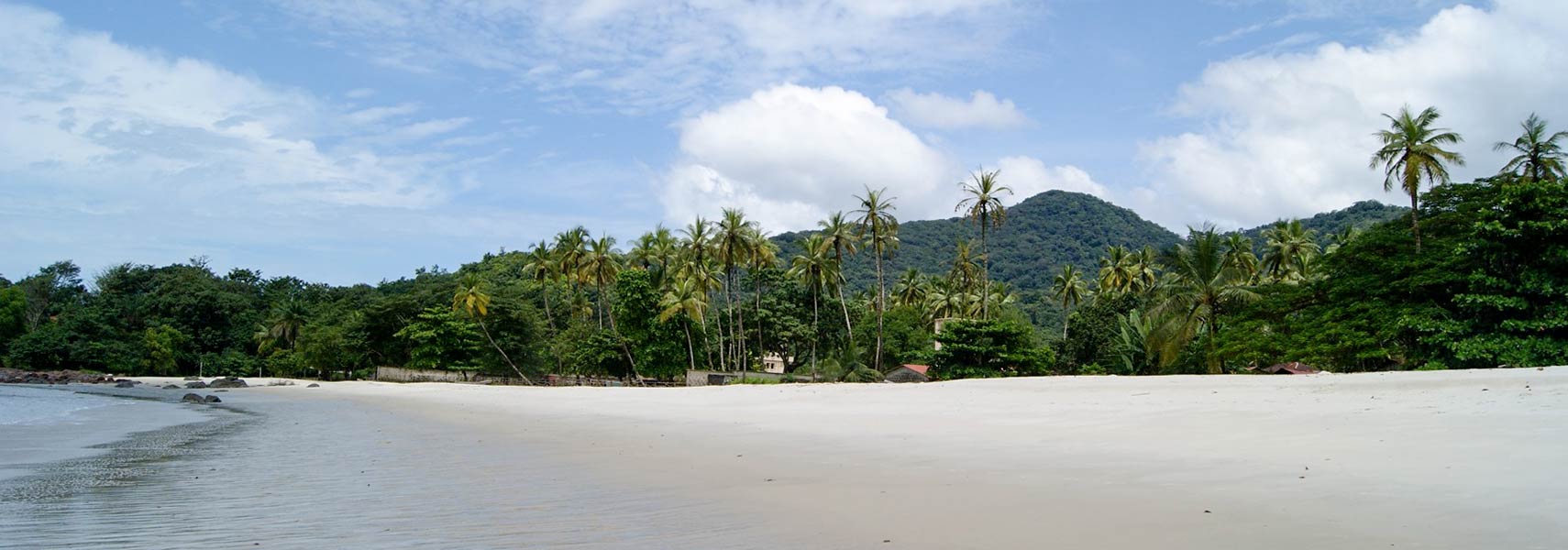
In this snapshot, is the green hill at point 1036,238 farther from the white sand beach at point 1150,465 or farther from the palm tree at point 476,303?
the white sand beach at point 1150,465

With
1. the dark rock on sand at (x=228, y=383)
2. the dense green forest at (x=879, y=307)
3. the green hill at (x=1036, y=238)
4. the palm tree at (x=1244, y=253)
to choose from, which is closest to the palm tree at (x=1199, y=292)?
the dense green forest at (x=879, y=307)

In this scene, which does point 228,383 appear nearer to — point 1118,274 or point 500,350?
point 500,350

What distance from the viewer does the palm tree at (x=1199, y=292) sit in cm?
3491

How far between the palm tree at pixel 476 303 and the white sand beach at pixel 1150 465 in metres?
40.9

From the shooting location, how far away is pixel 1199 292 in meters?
36.0

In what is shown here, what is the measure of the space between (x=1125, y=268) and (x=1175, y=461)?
6034 centimetres

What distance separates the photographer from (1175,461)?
27.6 ft

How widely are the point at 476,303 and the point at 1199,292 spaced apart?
41359mm

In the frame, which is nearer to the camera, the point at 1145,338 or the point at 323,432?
the point at 323,432

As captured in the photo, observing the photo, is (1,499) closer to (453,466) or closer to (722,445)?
(453,466)

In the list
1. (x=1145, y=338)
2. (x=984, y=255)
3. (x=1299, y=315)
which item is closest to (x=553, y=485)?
(x=1299, y=315)

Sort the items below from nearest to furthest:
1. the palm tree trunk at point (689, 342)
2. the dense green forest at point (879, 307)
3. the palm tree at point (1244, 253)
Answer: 1. the dense green forest at point (879, 307)
2. the palm tree at point (1244, 253)
3. the palm tree trunk at point (689, 342)

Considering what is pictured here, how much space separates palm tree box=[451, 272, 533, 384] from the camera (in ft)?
183

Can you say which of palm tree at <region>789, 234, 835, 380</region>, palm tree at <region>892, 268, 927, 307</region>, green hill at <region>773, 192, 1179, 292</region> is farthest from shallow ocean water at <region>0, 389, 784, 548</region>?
green hill at <region>773, 192, 1179, 292</region>
